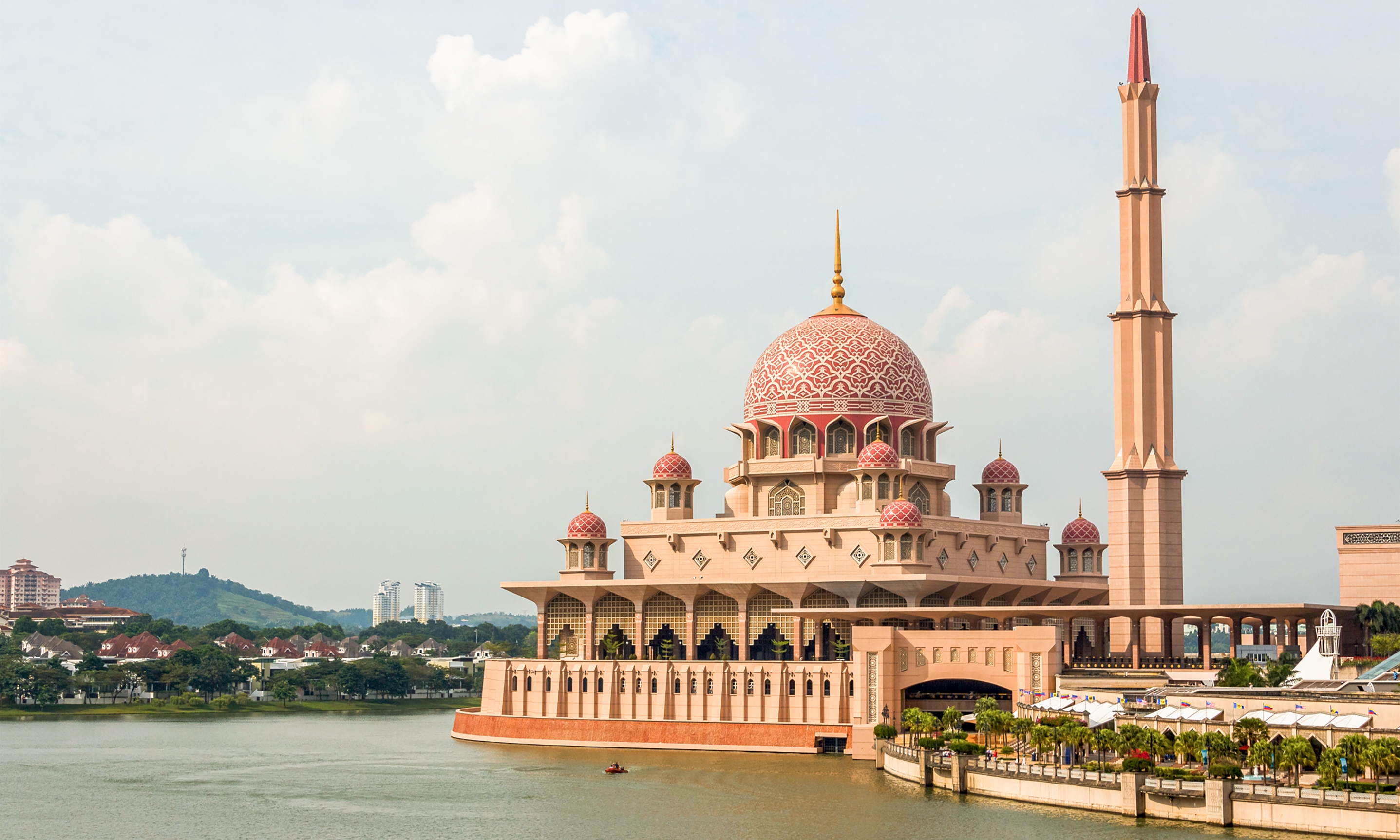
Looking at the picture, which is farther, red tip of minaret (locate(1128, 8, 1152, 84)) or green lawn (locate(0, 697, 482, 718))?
green lawn (locate(0, 697, 482, 718))

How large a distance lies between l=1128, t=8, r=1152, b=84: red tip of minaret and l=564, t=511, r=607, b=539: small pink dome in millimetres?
33380

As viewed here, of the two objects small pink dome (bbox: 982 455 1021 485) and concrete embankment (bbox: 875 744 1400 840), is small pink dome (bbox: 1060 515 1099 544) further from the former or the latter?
concrete embankment (bbox: 875 744 1400 840)

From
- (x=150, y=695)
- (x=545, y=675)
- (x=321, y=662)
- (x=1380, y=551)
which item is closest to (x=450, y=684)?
(x=321, y=662)

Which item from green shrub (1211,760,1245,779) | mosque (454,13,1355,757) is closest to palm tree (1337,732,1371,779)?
green shrub (1211,760,1245,779)

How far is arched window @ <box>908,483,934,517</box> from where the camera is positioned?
299 feet

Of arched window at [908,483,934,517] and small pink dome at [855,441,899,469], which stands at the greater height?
small pink dome at [855,441,899,469]

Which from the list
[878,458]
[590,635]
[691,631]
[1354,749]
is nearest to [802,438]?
[878,458]

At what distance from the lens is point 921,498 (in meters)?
91.7

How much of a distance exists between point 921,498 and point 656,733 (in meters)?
18.7

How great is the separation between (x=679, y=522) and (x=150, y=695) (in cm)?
5698

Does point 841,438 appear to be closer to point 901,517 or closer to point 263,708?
point 901,517

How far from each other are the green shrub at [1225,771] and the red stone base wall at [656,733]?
26579 mm

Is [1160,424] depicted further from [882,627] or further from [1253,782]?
[1253,782]

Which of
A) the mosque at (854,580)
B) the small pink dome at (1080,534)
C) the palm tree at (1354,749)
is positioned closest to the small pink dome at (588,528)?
the mosque at (854,580)
